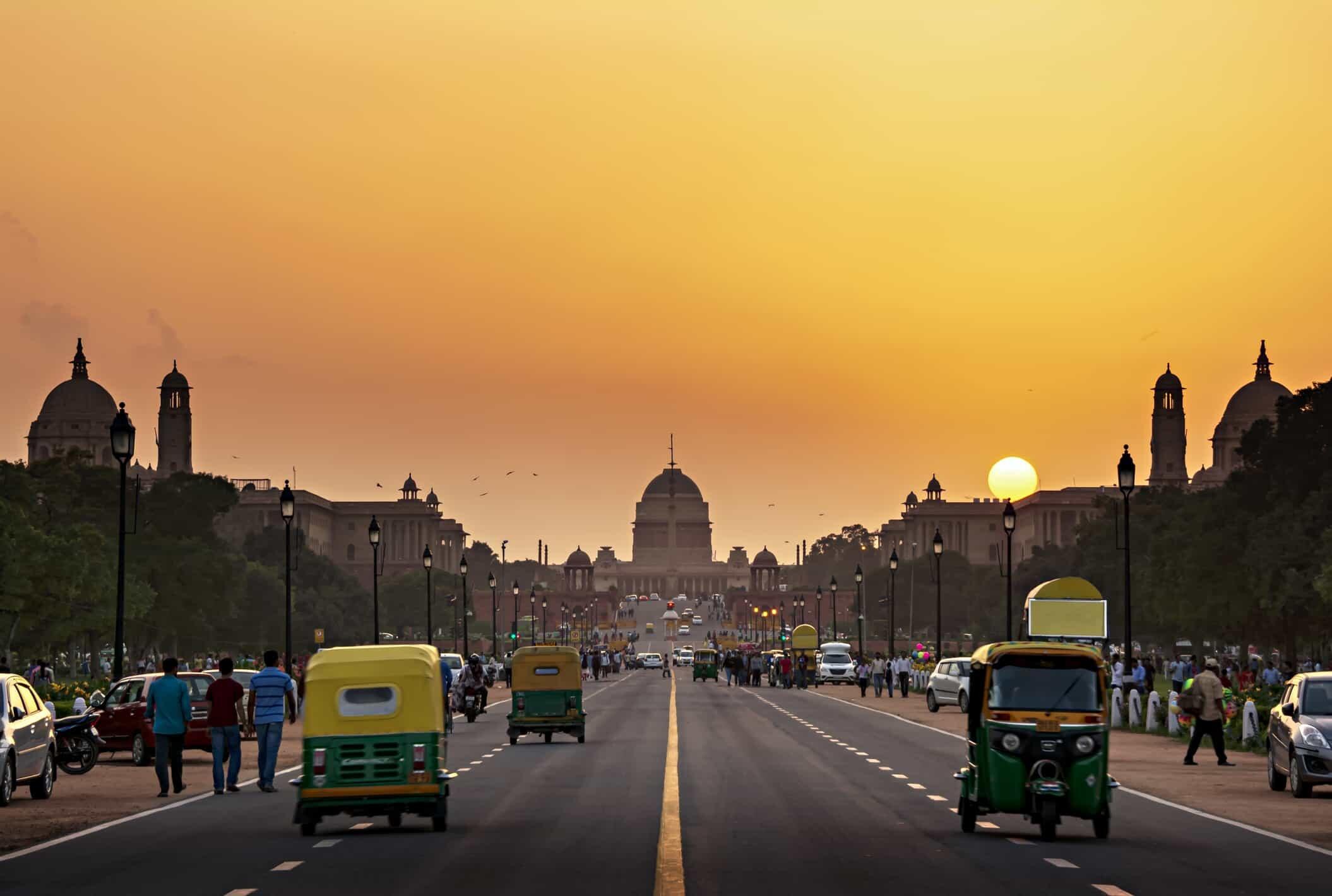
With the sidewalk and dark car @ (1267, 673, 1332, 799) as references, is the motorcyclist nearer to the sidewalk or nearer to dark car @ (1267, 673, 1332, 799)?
the sidewalk

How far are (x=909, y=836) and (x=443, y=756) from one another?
508 centimetres

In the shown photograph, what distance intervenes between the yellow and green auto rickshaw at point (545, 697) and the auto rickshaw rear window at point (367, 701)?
2057 centimetres

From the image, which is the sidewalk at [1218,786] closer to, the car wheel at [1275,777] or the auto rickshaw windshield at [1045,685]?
the car wheel at [1275,777]

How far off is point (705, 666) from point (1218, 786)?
8426 cm

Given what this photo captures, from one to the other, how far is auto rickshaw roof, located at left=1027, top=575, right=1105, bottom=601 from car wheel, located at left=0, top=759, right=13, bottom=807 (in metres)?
36.6

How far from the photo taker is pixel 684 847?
20.3 metres

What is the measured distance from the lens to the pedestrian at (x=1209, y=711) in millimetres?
33656

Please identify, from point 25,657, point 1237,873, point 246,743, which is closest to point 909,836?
point 1237,873

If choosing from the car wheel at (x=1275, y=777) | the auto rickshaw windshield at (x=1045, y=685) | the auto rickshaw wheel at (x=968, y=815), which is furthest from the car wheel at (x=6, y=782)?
the car wheel at (x=1275, y=777)

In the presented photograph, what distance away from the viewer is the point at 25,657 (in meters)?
97.6

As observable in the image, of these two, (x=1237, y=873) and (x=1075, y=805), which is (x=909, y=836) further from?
(x=1237, y=873)

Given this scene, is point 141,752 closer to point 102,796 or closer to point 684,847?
point 102,796

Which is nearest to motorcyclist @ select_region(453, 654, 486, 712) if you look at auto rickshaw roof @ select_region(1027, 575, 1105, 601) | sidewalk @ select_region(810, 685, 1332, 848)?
sidewalk @ select_region(810, 685, 1332, 848)

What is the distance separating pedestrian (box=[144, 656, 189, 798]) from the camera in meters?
27.3
